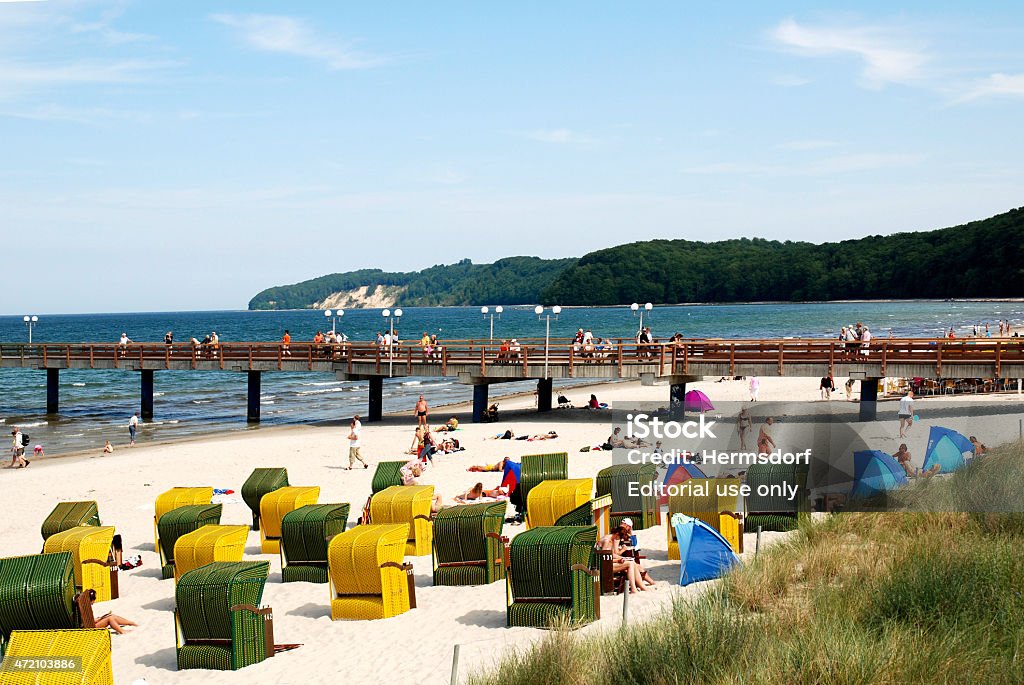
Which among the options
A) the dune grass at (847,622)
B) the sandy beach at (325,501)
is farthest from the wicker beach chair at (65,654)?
the dune grass at (847,622)

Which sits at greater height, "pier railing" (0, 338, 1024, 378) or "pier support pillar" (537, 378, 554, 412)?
→ "pier railing" (0, 338, 1024, 378)

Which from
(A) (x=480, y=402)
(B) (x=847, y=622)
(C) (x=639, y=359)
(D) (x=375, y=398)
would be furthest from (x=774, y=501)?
(D) (x=375, y=398)

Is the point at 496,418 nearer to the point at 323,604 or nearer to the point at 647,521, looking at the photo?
the point at 647,521

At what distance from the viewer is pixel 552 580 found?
11.4 m

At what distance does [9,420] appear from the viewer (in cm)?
4406

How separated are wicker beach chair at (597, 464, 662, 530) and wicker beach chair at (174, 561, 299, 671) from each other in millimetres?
6221

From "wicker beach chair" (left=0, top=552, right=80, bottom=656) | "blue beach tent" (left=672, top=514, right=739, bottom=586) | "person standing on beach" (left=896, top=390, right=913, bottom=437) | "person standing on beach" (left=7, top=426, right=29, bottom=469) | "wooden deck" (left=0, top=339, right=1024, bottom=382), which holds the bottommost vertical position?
"person standing on beach" (left=7, top=426, right=29, bottom=469)

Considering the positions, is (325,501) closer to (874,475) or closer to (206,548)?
(206,548)

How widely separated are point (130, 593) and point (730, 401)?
2372cm

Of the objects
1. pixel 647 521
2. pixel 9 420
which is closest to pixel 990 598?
pixel 647 521

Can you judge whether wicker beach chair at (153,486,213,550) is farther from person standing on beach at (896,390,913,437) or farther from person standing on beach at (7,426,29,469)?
person standing on beach at (896,390,913,437)

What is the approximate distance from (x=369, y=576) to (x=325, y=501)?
8.60m

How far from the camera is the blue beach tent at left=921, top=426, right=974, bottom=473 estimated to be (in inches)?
651

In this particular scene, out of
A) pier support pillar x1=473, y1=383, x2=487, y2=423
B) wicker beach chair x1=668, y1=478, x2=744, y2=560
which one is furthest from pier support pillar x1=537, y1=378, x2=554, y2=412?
wicker beach chair x1=668, y1=478, x2=744, y2=560
